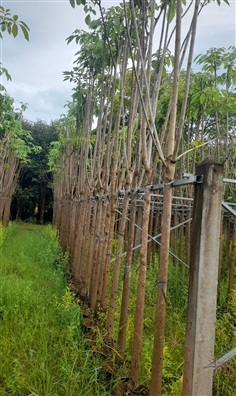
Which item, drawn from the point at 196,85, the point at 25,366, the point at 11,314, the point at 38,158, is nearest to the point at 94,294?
the point at 11,314

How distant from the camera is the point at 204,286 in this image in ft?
5.92

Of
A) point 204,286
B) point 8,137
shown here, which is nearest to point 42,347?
point 204,286

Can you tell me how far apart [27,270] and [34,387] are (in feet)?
13.9

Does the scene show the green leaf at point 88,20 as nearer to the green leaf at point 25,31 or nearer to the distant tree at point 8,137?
the green leaf at point 25,31

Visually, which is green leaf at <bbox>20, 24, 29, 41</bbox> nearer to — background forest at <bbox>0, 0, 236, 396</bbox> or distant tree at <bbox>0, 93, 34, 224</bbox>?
background forest at <bbox>0, 0, 236, 396</bbox>

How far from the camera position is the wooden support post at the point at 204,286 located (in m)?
1.77

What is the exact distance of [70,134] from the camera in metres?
11.1

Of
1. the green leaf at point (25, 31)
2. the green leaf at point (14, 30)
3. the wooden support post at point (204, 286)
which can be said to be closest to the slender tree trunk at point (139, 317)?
the wooden support post at point (204, 286)

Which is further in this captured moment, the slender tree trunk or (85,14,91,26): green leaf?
(85,14,91,26): green leaf

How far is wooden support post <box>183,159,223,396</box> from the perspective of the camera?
5.80 feet

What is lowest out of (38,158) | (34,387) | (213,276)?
(34,387)

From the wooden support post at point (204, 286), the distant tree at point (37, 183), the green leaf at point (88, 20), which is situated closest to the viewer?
the wooden support post at point (204, 286)

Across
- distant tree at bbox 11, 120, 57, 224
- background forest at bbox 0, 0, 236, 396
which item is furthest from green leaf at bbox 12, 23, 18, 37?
distant tree at bbox 11, 120, 57, 224

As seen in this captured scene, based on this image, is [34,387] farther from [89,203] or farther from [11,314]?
[89,203]
